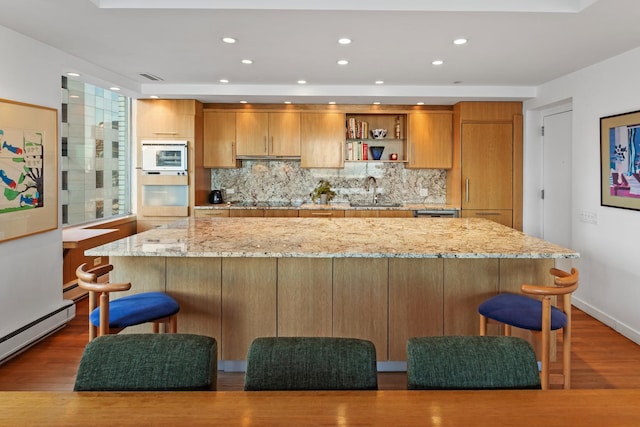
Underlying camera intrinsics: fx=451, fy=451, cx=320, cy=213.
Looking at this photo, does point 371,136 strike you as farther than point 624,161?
Yes

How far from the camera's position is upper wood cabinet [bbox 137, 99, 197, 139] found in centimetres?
575

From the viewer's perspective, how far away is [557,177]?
17.6 ft

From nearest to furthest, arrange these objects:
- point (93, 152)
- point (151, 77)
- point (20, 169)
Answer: point (20, 169)
point (151, 77)
point (93, 152)

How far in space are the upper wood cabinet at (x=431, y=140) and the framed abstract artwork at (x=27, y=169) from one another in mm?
4175

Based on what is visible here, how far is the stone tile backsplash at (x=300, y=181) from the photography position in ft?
21.3

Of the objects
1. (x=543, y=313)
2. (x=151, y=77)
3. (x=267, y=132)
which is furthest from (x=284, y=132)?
(x=543, y=313)

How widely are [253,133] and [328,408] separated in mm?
5276

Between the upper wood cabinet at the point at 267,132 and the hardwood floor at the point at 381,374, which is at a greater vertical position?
the upper wood cabinet at the point at 267,132

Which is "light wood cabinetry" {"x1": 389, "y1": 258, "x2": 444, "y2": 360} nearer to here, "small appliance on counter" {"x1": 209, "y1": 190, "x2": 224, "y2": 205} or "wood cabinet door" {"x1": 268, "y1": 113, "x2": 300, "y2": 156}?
"wood cabinet door" {"x1": 268, "y1": 113, "x2": 300, "y2": 156}

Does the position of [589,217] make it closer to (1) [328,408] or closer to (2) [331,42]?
(2) [331,42]

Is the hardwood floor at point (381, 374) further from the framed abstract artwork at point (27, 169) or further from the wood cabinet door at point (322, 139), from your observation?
the wood cabinet door at point (322, 139)

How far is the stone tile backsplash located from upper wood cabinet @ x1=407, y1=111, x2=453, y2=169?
0.43 meters

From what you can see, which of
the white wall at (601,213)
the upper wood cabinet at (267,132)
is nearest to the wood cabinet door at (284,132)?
the upper wood cabinet at (267,132)

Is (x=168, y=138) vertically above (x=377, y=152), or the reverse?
(x=168, y=138)
